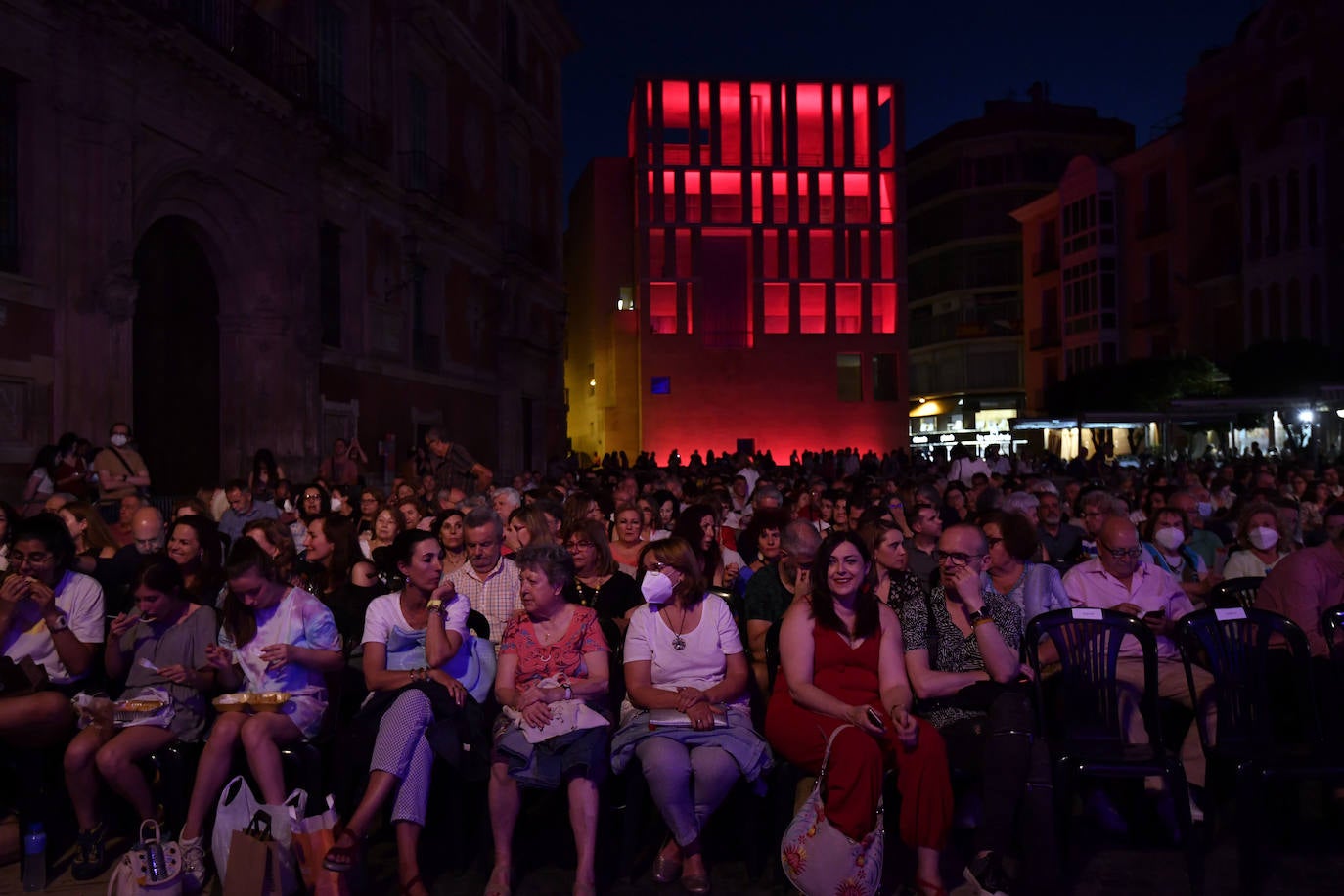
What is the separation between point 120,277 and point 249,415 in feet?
15.3

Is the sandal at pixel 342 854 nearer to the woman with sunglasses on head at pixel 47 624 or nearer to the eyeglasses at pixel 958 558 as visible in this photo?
the woman with sunglasses on head at pixel 47 624

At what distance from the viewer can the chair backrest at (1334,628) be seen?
5656 mm

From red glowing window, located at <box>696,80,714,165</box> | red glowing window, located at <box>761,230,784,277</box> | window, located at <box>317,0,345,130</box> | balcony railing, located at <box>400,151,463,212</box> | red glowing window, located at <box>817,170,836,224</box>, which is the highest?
red glowing window, located at <box>696,80,714,165</box>

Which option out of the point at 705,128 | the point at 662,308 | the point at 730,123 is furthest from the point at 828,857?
the point at 730,123

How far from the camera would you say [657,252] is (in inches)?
1822

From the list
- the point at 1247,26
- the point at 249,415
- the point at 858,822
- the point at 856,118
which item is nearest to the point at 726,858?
the point at 858,822

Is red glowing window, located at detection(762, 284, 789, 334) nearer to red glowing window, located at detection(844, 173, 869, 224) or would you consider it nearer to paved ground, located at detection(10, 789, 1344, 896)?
red glowing window, located at detection(844, 173, 869, 224)

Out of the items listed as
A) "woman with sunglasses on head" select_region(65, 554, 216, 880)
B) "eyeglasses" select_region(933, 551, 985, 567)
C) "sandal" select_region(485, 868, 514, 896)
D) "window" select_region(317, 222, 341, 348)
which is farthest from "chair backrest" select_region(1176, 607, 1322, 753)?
"window" select_region(317, 222, 341, 348)

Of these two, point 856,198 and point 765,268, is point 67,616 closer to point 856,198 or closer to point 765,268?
point 765,268

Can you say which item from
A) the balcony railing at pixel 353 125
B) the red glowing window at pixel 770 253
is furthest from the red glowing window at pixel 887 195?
the balcony railing at pixel 353 125

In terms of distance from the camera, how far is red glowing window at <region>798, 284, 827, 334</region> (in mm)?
47281

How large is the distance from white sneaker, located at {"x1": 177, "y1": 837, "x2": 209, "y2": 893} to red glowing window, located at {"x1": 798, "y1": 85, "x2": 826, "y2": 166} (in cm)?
4500

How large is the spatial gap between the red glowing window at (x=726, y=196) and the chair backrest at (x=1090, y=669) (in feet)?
139

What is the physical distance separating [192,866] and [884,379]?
44.9m
